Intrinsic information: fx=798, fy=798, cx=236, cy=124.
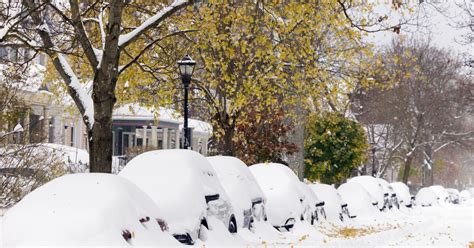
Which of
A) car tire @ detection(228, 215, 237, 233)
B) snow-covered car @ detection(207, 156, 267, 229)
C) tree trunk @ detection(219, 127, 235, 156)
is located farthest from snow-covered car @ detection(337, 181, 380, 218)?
car tire @ detection(228, 215, 237, 233)

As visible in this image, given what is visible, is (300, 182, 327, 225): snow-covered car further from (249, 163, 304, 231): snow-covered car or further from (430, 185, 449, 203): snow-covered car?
(430, 185, 449, 203): snow-covered car

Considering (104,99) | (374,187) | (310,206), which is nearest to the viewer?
(104,99)

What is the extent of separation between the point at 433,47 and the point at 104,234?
5733 centimetres

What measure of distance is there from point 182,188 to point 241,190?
395cm

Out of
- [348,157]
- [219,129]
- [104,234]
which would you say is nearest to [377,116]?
[348,157]

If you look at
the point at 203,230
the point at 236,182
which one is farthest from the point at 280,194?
the point at 203,230

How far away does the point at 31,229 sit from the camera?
8195mm

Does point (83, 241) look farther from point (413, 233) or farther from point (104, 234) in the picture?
point (413, 233)

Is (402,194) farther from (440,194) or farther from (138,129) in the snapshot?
(138,129)

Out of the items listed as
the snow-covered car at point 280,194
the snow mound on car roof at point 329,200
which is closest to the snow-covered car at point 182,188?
the snow-covered car at point 280,194

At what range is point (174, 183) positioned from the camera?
12336 mm

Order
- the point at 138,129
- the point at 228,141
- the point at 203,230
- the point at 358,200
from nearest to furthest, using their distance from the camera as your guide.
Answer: the point at 203,230
the point at 228,141
the point at 358,200
the point at 138,129

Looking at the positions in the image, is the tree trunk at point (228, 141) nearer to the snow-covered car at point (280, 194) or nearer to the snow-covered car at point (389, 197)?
the snow-covered car at point (280, 194)

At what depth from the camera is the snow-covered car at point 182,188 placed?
1179 cm
